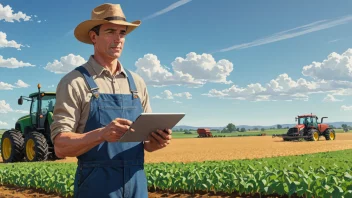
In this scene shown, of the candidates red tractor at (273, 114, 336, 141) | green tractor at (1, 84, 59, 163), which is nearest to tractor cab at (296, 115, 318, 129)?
red tractor at (273, 114, 336, 141)

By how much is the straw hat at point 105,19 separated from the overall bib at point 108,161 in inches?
12.3

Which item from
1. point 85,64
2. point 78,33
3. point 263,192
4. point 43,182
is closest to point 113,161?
point 85,64

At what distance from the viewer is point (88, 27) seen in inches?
114

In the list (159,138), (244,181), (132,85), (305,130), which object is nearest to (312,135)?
(305,130)

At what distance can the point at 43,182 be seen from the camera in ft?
32.7

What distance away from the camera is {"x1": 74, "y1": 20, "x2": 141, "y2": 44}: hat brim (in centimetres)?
281

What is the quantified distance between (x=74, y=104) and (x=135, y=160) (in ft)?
1.75

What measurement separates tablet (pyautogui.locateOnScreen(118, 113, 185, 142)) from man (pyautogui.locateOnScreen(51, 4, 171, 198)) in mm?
67

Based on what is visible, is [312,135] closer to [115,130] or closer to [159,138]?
[159,138]

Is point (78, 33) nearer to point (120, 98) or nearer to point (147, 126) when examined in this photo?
point (120, 98)

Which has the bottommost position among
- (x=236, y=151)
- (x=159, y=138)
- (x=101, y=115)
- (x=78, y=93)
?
(x=236, y=151)

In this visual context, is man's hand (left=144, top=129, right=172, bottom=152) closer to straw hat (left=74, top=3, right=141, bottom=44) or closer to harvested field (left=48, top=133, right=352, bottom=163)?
straw hat (left=74, top=3, right=141, bottom=44)

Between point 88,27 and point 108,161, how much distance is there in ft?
3.02

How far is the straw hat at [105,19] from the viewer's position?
2814mm
